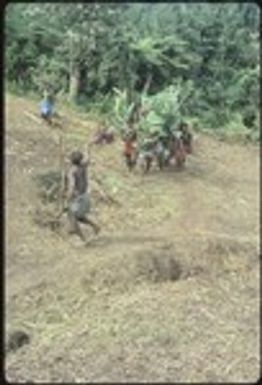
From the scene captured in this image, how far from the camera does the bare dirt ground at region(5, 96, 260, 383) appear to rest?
7.55 metres

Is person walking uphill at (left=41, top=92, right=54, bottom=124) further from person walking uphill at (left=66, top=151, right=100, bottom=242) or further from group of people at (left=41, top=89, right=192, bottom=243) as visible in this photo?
person walking uphill at (left=66, top=151, right=100, bottom=242)

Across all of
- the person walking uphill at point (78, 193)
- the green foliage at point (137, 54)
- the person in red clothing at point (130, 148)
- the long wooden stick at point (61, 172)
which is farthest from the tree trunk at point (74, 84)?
the person walking uphill at point (78, 193)

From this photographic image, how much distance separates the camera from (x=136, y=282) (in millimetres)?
9922

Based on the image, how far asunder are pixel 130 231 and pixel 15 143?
3850 millimetres

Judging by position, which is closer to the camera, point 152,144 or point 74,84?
point 152,144

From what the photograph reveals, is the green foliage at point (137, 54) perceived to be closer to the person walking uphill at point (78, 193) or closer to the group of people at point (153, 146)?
the group of people at point (153, 146)

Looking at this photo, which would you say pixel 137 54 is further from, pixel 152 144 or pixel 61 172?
pixel 61 172

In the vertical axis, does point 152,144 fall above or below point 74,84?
below

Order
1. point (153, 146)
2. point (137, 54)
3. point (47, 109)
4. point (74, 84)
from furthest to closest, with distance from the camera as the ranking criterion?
1. point (137, 54)
2. point (74, 84)
3. point (47, 109)
4. point (153, 146)

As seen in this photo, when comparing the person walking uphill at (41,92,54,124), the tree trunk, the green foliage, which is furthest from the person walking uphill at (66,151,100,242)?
the tree trunk

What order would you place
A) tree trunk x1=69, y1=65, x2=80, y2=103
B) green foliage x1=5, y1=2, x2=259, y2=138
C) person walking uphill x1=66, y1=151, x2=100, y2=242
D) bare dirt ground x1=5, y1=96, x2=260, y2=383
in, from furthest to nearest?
green foliage x1=5, y1=2, x2=259, y2=138, tree trunk x1=69, y1=65, x2=80, y2=103, person walking uphill x1=66, y1=151, x2=100, y2=242, bare dirt ground x1=5, y1=96, x2=260, y2=383

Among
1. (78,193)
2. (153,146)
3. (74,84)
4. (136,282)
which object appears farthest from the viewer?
(74,84)

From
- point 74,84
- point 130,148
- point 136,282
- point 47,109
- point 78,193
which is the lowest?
point 136,282

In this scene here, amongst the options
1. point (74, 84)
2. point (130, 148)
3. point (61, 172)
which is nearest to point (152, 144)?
point (130, 148)
